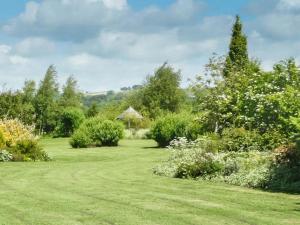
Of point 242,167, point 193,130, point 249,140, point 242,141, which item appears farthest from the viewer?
point 193,130

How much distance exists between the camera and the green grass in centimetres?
938

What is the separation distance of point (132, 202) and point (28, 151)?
46.6 feet

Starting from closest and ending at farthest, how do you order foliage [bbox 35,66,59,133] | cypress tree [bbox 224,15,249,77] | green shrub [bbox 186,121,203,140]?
green shrub [bbox 186,121,203,140], cypress tree [bbox 224,15,249,77], foliage [bbox 35,66,59,133]

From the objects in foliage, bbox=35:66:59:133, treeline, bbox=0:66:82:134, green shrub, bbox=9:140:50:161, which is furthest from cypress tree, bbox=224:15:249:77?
foliage, bbox=35:66:59:133

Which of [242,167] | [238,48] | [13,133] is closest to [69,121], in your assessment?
[238,48]

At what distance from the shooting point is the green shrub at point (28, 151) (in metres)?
24.0

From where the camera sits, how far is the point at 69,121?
53562 millimetres

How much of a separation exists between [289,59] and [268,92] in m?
2.21

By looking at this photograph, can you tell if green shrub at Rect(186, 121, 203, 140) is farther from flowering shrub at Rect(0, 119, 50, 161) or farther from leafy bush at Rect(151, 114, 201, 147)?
flowering shrub at Rect(0, 119, 50, 161)

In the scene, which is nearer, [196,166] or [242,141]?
[196,166]

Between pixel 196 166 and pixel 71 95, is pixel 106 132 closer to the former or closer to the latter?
pixel 196 166

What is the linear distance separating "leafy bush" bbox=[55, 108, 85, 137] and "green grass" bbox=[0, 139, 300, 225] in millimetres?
35521

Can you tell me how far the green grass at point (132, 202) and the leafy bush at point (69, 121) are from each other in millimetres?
35521

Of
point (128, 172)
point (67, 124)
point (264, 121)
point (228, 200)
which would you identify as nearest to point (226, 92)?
point (264, 121)
